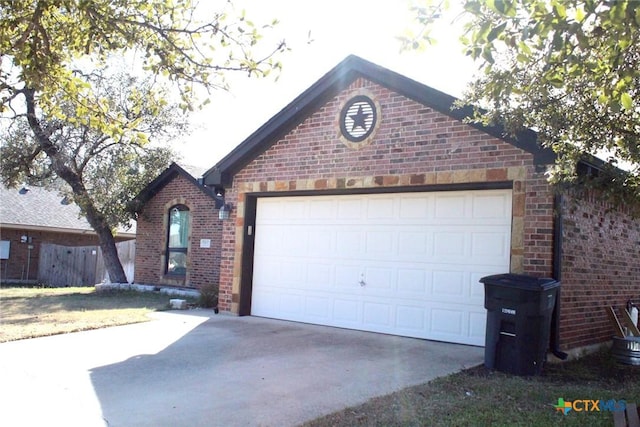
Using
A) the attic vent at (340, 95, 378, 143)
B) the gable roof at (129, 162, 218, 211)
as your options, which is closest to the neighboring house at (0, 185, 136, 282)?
the gable roof at (129, 162, 218, 211)

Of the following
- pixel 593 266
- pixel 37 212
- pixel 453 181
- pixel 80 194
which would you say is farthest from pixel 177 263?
pixel 593 266

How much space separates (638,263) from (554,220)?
13.3 feet

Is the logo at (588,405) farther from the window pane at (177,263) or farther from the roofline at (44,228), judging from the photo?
the roofline at (44,228)

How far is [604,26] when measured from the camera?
3.92 meters

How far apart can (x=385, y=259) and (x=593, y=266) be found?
10.9ft

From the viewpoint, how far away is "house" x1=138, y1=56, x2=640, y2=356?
8281mm

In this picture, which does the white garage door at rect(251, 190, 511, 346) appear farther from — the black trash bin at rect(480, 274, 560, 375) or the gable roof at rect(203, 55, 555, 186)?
the black trash bin at rect(480, 274, 560, 375)

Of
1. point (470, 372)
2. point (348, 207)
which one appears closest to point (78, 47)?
point (348, 207)

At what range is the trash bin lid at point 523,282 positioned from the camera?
22.5 feet

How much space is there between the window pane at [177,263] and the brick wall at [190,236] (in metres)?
0.23

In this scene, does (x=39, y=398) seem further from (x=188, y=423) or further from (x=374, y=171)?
(x=374, y=171)

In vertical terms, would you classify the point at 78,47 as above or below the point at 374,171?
above

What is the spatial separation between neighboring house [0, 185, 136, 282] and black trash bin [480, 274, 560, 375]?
22.5 metres

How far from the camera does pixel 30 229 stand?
25094mm
